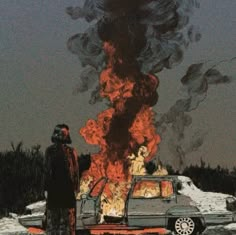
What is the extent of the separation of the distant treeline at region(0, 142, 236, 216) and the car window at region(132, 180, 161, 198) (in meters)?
A: 2.32

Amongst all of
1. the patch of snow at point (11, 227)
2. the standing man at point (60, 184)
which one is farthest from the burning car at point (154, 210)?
the standing man at point (60, 184)

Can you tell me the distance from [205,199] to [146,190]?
1291mm

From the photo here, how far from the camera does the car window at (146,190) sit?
12805mm

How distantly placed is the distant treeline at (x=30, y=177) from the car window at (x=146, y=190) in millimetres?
2319

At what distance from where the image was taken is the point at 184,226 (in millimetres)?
12914

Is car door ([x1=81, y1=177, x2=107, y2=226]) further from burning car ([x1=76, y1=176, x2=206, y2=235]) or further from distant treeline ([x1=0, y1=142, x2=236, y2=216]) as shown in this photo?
distant treeline ([x1=0, y1=142, x2=236, y2=216])

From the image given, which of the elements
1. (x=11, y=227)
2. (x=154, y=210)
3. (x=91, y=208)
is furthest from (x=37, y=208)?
(x=154, y=210)

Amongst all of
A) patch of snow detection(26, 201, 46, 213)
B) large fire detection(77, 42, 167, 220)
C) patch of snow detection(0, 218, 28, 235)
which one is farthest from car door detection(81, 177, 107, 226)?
large fire detection(77, 42, 167, 220)

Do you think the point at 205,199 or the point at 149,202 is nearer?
the point at 149,202

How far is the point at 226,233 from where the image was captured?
13.4m

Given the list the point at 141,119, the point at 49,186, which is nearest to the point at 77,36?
the point at 141,119

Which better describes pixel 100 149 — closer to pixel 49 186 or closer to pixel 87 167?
pixel 87 167

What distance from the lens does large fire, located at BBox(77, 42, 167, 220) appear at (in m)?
15.2

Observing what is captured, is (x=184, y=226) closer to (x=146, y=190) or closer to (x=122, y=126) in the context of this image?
(x=146, y=190)
